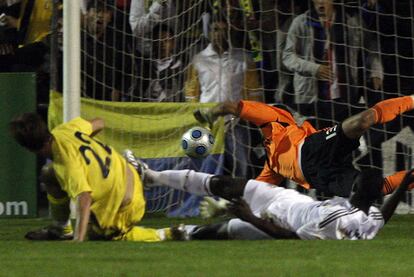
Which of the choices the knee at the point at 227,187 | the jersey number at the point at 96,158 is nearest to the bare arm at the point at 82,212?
the jersey number at the point at 96,158

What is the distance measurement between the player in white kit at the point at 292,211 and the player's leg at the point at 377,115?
74 centimetres

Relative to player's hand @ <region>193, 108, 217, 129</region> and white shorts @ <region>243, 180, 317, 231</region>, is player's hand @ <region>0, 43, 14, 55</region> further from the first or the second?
white shorts @ <region>243, 180, 317, 231</region>

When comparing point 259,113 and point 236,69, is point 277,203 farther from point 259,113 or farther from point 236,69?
point 236,69

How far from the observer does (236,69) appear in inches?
550

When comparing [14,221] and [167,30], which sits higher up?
[167,30]

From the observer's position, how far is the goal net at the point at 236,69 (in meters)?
13.8

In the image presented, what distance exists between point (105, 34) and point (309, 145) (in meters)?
3.39

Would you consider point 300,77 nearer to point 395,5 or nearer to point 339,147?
point 395,5

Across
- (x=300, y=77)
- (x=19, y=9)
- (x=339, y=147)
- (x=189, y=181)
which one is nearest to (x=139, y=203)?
(x=189, y=181)

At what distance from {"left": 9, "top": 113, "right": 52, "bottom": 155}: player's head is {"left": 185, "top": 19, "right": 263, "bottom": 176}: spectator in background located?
15.1ft

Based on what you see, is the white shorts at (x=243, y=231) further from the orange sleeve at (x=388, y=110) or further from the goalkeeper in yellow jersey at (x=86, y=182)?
the orange sleeve at (x=388, y=110)

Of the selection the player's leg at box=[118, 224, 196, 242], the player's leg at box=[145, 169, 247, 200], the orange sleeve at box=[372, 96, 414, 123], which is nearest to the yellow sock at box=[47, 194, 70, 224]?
the player's leg at box=[118, 224, 196, 242]

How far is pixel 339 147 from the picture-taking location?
1138 centimetres

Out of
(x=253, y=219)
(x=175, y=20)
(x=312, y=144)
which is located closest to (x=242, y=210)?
(x=253, y=219)
